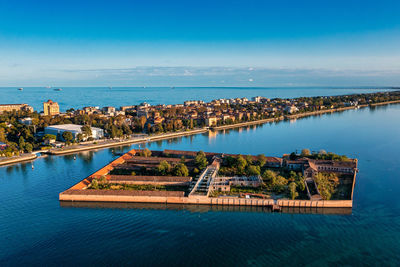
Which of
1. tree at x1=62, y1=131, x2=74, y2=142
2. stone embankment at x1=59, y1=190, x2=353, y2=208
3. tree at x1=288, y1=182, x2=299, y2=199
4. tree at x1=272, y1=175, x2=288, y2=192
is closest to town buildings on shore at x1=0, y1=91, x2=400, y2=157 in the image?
tree at x1=62, y1=131, x2=74, y2=142

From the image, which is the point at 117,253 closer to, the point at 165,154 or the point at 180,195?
the point at 180,195

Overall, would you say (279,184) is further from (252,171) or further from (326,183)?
(326,183)

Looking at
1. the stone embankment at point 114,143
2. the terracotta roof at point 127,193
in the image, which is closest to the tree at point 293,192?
the terracotta roof at point 127,193

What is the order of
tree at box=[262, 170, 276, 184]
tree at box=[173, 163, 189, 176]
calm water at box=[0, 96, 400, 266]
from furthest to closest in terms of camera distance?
tree at box=[173, 163, 189, 176], tree at box=[262, 170, 276, 184], calm water at box=[0, 96, 400, 266]

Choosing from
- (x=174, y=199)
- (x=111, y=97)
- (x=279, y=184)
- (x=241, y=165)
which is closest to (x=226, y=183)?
(x=241, y=165)

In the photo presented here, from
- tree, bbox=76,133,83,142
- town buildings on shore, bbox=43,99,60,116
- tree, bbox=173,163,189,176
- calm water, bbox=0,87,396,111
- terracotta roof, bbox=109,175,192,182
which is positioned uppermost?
calm water, bbox=0,87,396,111

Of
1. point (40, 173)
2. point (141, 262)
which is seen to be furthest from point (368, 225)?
point (40, 173)

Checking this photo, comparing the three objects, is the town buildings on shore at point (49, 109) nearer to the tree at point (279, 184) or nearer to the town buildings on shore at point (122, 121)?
the town buildings on shore at point (122, 121)

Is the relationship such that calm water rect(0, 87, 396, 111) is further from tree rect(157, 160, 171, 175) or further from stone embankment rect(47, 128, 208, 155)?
tree rect(157, 160, 171, 175)
